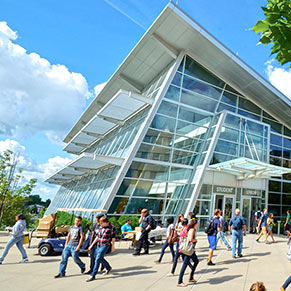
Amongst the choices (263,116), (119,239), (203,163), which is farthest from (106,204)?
(263,116)

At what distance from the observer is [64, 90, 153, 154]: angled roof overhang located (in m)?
16.5

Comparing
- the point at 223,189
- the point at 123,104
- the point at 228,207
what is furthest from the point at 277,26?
the point at 228,207

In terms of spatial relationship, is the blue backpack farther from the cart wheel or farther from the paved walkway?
the cart wheel

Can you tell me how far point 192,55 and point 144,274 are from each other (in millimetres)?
16400

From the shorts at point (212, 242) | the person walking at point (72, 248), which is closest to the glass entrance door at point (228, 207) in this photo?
the shorts at point (212, 242)

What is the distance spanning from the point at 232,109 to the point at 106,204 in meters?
13.1

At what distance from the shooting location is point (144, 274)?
24.5 ft

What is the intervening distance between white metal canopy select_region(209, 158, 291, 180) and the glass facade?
93 cm

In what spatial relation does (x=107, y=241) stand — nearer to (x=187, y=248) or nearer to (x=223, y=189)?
(x=187, y=248)

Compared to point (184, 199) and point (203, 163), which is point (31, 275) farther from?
point (203, 163)

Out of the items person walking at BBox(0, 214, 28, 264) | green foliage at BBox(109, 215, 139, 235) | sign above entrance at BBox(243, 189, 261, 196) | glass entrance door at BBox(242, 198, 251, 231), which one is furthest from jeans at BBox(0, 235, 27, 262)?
sign above entrance at BBox(243, 189, 261, 196)

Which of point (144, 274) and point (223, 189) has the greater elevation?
point (223, 189)

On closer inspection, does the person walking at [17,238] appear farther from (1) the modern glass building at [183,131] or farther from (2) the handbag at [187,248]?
(1) the modern glass building at [183,131]

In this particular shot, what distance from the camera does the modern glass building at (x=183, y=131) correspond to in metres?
16.3
